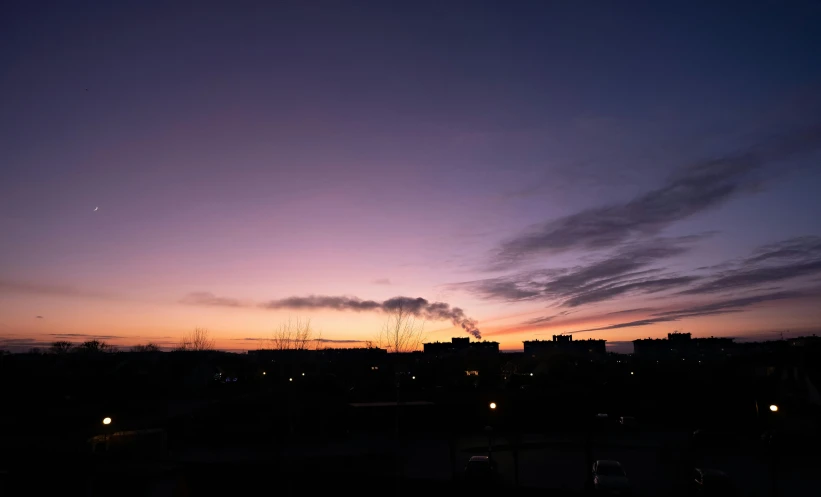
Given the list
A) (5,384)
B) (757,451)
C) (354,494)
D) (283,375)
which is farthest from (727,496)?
(283,375)

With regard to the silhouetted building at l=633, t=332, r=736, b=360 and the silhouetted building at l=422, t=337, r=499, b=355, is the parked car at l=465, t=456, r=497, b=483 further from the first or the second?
the silhouetted building at l=633, t=332, r=736, b=360

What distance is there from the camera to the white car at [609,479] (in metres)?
17.3

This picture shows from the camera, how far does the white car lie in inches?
682

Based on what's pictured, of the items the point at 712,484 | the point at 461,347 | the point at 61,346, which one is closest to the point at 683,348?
the point at 461,347

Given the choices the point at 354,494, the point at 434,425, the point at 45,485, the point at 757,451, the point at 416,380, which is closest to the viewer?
the point at 354,494

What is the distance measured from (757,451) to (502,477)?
52.2 feet

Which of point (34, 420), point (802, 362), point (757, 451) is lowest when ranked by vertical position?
point (757, 451)

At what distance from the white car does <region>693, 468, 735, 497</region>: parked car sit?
2406mm

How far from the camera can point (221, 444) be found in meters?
26.9

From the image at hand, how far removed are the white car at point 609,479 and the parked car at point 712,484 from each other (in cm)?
241

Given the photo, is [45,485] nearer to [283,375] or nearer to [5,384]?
[5,384]

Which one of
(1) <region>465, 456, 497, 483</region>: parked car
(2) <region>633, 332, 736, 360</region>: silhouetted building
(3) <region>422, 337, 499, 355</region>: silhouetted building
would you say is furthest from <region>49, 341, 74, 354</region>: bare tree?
(2) <region>633, 332, 736, 360</region>: silhouetted building

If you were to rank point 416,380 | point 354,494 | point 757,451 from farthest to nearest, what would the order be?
point 416,380
point 757,451
point 354,494

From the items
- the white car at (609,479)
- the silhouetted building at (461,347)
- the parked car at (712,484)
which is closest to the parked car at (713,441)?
the parked car at (712,484)
